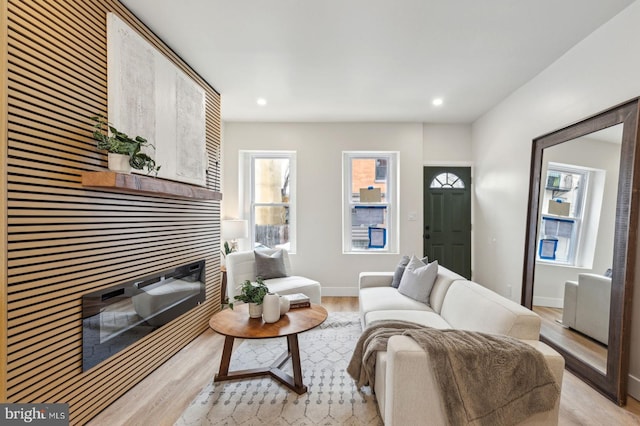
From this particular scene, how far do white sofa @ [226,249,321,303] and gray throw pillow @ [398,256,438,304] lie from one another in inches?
42.8

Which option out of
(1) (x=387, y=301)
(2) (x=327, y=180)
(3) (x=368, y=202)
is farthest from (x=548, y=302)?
(2) (x=327, y=180)

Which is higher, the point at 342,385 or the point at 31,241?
the point at 31,241

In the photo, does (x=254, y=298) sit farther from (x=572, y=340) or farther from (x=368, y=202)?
(x=368, y=202)

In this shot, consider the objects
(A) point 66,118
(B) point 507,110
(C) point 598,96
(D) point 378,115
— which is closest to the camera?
(A) point 66,118

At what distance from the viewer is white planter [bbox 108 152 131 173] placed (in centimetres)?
191

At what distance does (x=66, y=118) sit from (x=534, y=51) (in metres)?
3.62

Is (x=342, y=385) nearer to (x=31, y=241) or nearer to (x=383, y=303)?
(x=383, y=303)

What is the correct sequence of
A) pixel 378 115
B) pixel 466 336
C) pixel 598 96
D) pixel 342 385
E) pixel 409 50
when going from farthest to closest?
pixel 378 115 → pixel 409 50 → pixel 598 96 → pixel 342 385 → pixel 466 336

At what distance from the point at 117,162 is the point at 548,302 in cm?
373

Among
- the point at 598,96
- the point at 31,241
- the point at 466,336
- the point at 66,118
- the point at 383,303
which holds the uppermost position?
the point at 598,96

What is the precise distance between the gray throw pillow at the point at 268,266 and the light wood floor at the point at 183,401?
4.14 ft

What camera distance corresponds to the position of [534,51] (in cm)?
267

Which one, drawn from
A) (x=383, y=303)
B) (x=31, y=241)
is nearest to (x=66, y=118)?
(x=31, y=241)

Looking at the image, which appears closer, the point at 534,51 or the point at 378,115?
the point at 534,51
